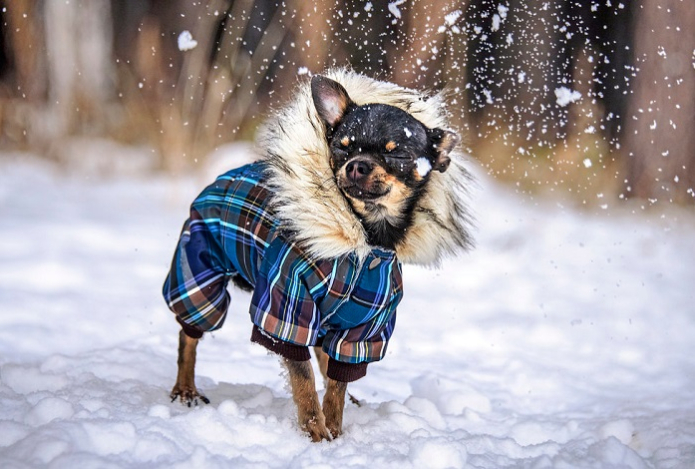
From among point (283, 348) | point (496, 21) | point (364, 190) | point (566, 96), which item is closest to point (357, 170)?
point (364, 190)

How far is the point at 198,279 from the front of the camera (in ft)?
9.26

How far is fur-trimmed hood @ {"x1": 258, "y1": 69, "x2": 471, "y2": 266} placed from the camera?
2488 mm

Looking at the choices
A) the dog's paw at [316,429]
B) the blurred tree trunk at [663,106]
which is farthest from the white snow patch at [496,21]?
the dog's paw at [316,429]

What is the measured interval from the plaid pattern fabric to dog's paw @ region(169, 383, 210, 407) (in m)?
0.31

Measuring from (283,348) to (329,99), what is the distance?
0.97 m

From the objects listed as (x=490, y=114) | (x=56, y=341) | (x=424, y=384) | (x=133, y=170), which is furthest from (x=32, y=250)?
(x=490, y=114)

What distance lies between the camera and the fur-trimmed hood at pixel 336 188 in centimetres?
249

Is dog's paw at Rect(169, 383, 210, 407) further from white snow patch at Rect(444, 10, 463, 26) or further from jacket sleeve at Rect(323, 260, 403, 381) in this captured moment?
white snow patch at Rect(444, 10, 463, 26)

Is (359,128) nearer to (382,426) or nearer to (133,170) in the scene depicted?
(382,426)

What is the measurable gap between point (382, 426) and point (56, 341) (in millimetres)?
1978

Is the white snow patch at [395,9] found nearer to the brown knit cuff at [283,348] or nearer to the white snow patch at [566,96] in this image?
the white snow patch at [566,96]

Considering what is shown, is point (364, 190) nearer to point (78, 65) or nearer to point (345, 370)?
point (345, 370)

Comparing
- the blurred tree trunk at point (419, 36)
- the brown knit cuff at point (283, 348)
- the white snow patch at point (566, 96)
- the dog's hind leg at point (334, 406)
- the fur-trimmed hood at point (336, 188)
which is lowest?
the dog's hind leg at point (334, 406)

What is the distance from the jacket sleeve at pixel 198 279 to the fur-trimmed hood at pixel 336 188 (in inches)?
16.3
